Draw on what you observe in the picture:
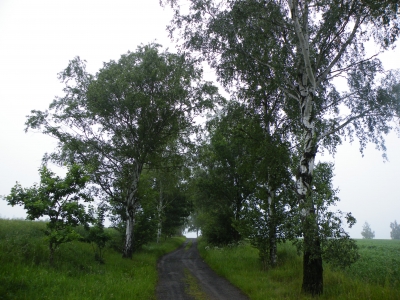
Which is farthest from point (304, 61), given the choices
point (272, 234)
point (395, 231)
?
point (395, 231)

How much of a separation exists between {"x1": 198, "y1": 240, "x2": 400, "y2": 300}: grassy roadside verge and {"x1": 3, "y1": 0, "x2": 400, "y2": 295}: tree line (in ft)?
2.79

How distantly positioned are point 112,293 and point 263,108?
12.4m

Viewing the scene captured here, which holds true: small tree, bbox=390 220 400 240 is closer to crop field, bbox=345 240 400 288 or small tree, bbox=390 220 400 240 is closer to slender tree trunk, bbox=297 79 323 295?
crop field, bbox=345 240 400 288

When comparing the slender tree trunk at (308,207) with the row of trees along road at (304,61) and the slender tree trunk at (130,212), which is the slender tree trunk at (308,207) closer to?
the row of trees along road at (304,61)

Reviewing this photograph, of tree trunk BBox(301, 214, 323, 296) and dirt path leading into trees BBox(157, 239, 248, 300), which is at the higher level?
tree trunk BBox(301, 214, 323, 296)

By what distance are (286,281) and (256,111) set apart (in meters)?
9.23

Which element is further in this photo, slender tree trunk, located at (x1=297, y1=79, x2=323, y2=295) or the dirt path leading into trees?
the dirt path leading into trees

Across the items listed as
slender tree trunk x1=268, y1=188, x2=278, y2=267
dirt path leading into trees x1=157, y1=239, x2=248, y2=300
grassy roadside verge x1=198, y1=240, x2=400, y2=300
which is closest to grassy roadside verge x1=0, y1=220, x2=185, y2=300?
dirt path leading into trees x1=157, y1=239, x2=248, y2=300

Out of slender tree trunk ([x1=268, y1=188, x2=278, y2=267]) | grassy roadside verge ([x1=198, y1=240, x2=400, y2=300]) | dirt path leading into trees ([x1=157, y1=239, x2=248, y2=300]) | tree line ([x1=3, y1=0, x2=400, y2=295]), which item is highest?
tree line ([x1=3, y1=0, x2=400, y2=295])

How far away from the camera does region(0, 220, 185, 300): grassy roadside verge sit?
343 inches

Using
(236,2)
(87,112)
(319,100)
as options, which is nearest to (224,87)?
(236,2)

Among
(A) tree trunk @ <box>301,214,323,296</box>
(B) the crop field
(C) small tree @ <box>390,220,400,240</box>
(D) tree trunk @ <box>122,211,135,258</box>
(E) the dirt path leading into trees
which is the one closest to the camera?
(A) tree trunk @ <box>301,214,323,296</box>

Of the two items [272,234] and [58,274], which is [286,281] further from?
[58,274]

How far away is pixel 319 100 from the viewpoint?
14.5 metres
